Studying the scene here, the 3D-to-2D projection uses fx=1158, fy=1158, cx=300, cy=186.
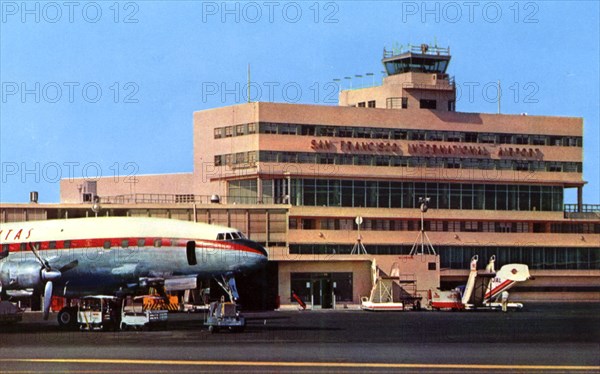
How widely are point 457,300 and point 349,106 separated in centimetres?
4042

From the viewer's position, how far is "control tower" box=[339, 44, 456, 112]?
139 meters

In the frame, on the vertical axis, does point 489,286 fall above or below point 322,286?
above

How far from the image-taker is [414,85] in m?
139

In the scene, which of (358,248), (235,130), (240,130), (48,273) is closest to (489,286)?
(358,248)

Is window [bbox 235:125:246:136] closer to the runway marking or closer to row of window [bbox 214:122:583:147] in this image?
row of window [bbox 214:122:583:147]

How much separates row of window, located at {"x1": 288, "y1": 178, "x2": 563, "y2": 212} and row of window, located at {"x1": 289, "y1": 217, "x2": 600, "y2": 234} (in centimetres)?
179

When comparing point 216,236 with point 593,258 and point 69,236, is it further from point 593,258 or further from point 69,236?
point 593,258

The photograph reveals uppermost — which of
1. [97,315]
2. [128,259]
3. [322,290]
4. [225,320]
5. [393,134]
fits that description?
[393,134]

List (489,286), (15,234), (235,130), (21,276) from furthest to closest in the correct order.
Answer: (235,130) → (489,286) → (15,234) → (21,276)

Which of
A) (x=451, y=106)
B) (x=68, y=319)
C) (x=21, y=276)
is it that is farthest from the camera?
(x=451, y=106)

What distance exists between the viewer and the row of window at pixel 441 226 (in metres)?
130

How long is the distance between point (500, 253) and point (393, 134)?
19306mm

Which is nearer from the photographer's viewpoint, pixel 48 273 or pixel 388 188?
pixel 48 273

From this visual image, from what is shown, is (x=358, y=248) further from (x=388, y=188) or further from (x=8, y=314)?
(x=8, y=314)
